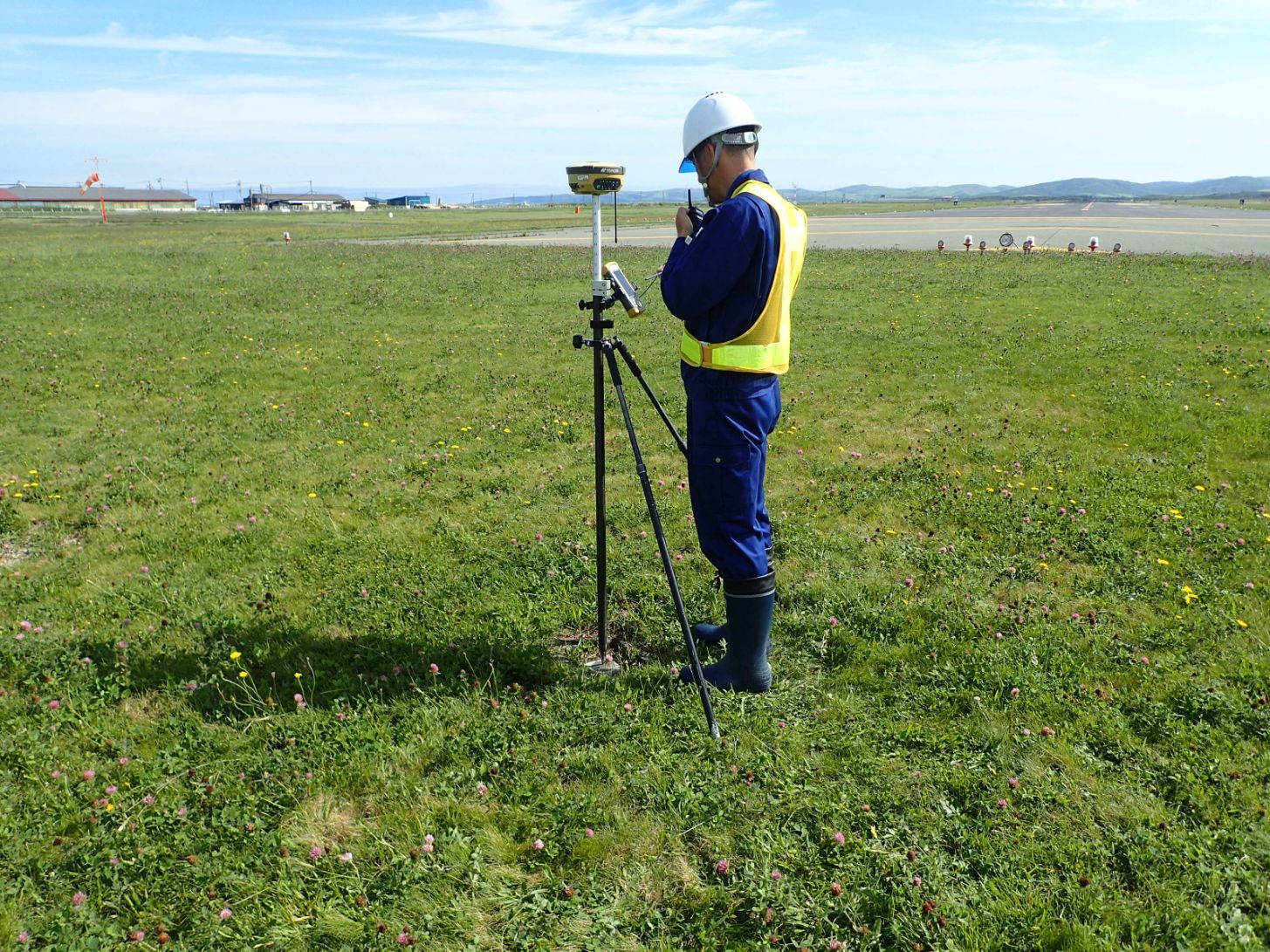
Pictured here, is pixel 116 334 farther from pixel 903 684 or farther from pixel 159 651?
pixel 903 684

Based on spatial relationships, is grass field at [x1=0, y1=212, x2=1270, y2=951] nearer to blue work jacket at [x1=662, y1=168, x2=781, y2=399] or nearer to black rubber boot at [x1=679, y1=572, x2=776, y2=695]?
black rubber boot at [x1=679, y1=572, x2=776, y2=695]

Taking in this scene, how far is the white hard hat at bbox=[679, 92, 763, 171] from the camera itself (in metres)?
Result: 3.95

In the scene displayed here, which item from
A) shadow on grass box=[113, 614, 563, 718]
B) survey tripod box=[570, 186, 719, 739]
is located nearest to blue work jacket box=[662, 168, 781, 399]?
survey tripod box=[570, 186, 719, 739]

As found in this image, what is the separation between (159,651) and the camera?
498 cm

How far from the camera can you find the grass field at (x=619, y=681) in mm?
3221

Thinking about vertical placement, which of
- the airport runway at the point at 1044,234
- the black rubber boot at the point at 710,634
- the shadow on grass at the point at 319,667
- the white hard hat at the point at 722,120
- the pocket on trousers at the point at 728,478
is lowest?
the shadow on grass at the point at 319,667

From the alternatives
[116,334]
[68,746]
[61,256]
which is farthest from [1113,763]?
[61,256]

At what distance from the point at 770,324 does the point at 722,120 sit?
3.50 ft

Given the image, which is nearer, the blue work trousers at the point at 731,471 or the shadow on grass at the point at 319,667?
the blue work trousers at the point at 731,471

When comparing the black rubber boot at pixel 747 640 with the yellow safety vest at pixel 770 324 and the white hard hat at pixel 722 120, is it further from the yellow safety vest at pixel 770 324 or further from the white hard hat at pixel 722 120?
the white hard hat at pixel 722 120

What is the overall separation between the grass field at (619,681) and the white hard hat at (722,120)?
307cm

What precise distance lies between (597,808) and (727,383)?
2230mm

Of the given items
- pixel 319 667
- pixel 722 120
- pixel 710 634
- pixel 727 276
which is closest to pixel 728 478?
pixel 727 276

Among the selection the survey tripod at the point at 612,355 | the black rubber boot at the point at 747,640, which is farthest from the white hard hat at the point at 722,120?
the black rubber boot at the point at 747,640
